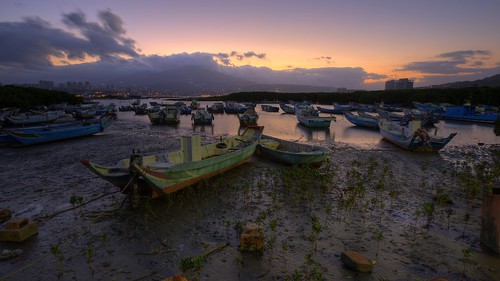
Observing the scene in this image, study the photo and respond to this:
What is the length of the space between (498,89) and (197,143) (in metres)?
67.1

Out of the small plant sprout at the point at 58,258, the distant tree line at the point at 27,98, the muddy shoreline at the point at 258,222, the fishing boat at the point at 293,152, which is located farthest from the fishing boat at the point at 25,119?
the small plant sprout at the point at 58,258

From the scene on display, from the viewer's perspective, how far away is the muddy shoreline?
6.27 metres

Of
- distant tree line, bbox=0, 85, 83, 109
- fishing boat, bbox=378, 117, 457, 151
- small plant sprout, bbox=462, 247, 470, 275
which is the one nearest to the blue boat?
fishing boat, bbox=378, 117, 457, 151

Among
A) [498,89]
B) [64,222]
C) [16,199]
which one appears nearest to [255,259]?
Result: [64,222]

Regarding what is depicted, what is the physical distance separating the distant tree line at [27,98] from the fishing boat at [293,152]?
43549mm

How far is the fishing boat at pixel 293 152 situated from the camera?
13680 millimetres

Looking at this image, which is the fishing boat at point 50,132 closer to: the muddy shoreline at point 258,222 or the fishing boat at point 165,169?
the muddy shoreline at point 258,222

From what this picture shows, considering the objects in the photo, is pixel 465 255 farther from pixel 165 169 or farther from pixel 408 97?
pixel 408 97

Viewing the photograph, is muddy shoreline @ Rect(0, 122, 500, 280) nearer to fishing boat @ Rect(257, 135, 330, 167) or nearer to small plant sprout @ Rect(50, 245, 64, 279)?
small plant sprout @ Rect(50, 245, 64, 279)

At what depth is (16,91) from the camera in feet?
160

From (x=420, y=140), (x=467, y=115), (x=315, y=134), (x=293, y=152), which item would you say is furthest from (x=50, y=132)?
(x=467, y=115)

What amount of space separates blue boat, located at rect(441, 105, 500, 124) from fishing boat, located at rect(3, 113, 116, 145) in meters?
45.9

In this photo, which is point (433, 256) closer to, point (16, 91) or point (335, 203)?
point (335, 203)

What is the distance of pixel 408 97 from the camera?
70.9 m
